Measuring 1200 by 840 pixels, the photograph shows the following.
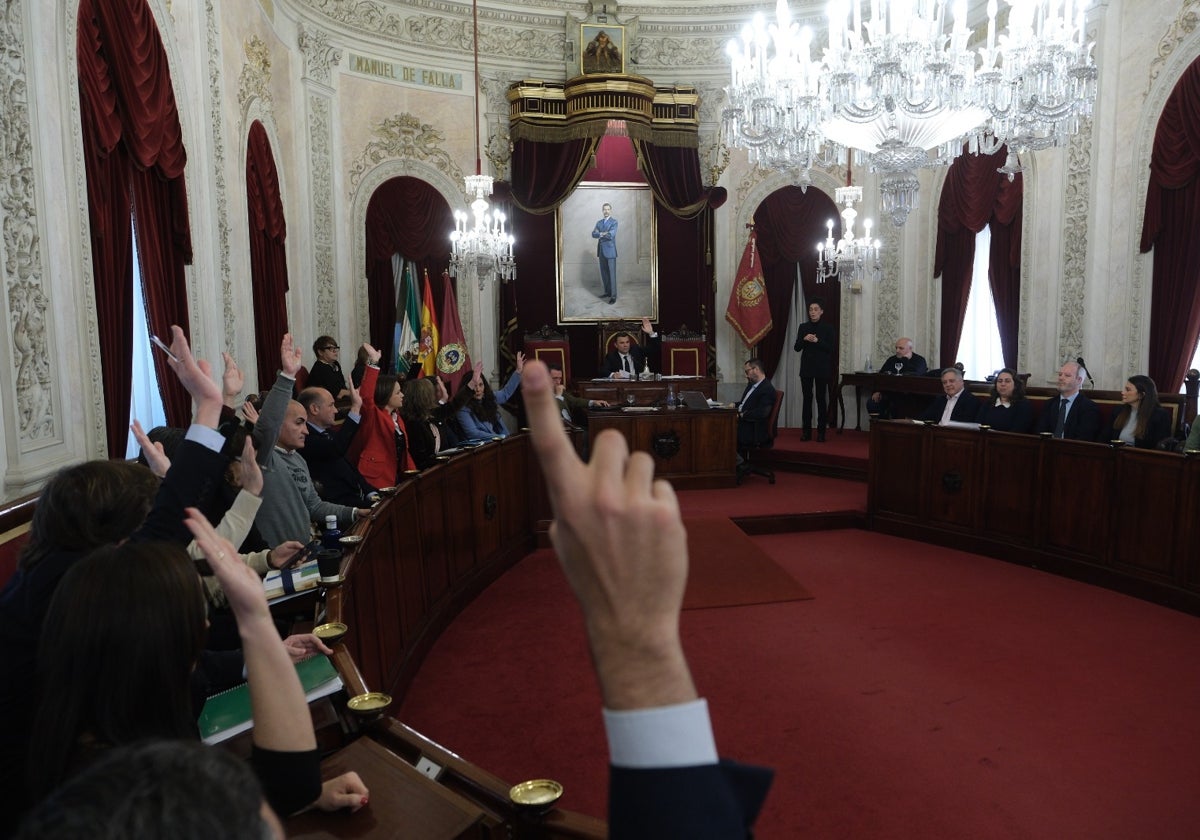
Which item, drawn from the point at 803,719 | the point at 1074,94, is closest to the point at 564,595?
the point at 803,719

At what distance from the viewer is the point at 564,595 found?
Answer: 5.36 meters

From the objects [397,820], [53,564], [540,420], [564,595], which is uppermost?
[540,420]

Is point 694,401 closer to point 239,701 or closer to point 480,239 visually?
point 480,239

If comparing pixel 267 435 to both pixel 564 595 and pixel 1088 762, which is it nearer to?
pixel 564 595

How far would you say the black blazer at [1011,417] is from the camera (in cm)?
625

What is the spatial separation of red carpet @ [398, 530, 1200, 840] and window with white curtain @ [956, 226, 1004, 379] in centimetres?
426

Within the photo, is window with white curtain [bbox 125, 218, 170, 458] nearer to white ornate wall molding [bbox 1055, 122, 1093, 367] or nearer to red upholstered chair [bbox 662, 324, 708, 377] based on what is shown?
red upholstered chair [bbox 662, 324, 708, 377]

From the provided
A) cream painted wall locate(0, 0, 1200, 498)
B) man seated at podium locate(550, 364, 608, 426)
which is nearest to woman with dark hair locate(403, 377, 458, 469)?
cream painted wall locate(0, 0, 1200, 498)

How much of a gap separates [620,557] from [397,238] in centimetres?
981

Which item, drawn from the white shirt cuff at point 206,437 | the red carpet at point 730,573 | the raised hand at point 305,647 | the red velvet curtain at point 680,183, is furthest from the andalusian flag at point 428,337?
the white shirt cuff at point 206,437

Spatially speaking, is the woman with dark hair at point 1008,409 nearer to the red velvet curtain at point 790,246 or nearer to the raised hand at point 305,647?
the red velvet curtain at point 790,246

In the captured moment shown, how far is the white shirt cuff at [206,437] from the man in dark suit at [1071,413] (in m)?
6.00

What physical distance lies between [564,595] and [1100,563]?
3660mm

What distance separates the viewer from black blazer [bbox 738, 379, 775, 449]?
27.9 ft
